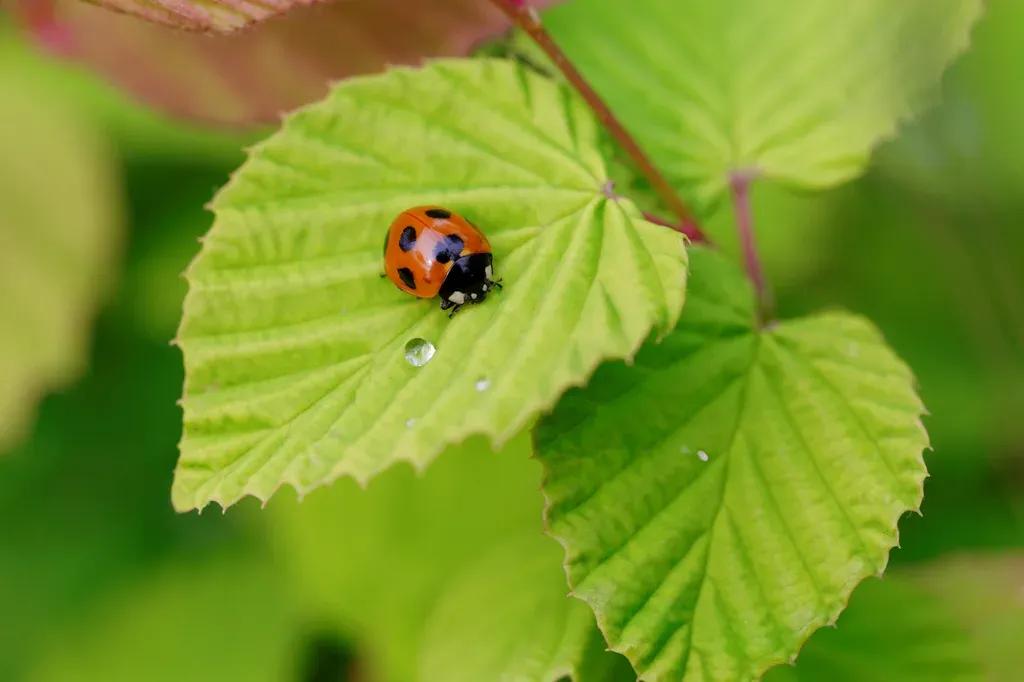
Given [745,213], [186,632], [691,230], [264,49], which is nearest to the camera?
[691,230]

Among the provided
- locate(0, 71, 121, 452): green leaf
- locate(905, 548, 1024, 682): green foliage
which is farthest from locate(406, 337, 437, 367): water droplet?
locate(0, 71, 121, 452): green leaf

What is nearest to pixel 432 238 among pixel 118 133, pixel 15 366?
pixel 15 366

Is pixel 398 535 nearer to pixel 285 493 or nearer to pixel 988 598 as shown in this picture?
pixel 285 493

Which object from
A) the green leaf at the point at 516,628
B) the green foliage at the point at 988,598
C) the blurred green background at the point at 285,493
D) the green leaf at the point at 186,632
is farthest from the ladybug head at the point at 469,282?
the green leaf at the point at 186,632

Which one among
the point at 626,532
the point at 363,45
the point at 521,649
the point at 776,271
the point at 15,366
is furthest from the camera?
the point at 776,271

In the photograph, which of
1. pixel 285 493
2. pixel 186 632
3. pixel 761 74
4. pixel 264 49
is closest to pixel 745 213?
pixel 761 74

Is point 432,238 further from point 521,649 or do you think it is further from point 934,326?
point 934,326

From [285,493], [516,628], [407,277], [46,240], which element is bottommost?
[285,493]
